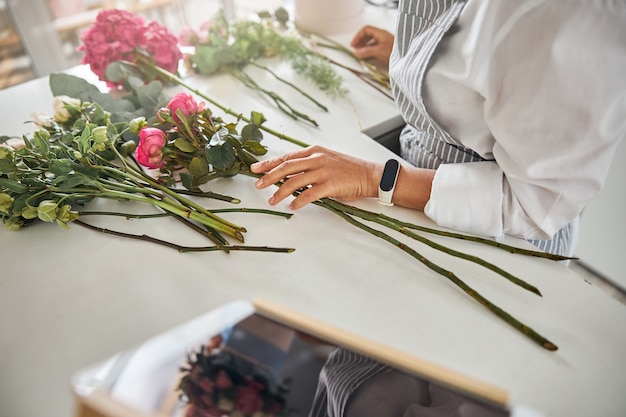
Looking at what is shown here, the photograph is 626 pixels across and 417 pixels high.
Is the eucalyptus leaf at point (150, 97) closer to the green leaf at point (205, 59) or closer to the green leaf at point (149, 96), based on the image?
the green leaf at point (149, 96)

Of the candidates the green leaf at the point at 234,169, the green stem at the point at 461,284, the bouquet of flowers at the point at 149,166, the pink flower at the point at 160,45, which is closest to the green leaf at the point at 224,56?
the pink flower at the point at 160,45

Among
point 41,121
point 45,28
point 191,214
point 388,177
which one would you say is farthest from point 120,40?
point 45,28

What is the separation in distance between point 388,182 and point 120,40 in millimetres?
693

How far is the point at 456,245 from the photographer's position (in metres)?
0.70

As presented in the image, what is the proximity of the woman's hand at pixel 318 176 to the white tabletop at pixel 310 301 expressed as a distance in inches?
1.3

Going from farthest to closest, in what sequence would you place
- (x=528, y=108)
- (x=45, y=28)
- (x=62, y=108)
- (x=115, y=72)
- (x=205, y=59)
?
(x=45, y=28) → (x=205, y=59) → (x=115, y=72) → (x=62, y=108) → (x=528, y=108)

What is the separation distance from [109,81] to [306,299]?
713 millimetres

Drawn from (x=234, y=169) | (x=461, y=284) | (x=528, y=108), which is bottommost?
(x=461, y=284)

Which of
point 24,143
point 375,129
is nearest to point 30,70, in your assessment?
point 24,143

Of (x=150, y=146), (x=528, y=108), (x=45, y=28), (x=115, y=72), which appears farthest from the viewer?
(x=45, y=28)

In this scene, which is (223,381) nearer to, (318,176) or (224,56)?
(318,176)

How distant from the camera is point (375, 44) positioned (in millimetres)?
1213

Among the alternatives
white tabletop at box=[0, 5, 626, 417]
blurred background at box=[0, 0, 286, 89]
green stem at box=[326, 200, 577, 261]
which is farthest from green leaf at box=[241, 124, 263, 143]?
blurred background at box=[0, 0, 286, 89]

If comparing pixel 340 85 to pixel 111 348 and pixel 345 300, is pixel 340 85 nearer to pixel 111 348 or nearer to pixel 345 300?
pixel 345 300
